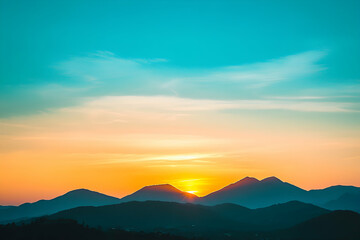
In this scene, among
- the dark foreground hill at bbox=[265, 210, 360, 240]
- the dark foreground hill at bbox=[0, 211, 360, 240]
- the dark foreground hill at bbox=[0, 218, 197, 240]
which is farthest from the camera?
the dark foreground hill at bbox=[265, 210, 360, 240]

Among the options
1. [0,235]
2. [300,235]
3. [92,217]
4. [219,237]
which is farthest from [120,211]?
[0,235]

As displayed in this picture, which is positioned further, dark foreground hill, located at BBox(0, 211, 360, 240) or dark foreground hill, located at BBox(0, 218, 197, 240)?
dark foreground hill, located at BBox(0, 211, 360, 240)

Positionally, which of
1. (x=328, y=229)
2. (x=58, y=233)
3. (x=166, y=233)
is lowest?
(x=328, y=229)

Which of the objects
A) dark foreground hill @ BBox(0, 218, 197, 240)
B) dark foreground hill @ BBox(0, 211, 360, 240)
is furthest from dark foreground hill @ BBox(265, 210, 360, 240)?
dark foreground hill @ BBox(0, 218, 197, 240)

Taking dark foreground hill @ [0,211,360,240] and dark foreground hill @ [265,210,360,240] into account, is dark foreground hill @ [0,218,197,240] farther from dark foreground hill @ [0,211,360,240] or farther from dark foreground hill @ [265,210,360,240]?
dark foreground hill @ [265,210,360,240]

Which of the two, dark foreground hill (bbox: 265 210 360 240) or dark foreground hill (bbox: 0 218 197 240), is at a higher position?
dark foreground hill (bbox: 0 218 197 240)

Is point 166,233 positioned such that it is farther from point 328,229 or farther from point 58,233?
point 328,229

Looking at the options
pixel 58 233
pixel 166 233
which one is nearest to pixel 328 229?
pixel 166 233

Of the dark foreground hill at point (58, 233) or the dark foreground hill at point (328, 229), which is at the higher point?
the dark foreground hill at point (58, 233)

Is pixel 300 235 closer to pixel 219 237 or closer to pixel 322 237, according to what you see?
pixel 322 237

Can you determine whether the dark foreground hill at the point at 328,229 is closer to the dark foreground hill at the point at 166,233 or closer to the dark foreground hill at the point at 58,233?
the dark foreground hill at the point at 166,233

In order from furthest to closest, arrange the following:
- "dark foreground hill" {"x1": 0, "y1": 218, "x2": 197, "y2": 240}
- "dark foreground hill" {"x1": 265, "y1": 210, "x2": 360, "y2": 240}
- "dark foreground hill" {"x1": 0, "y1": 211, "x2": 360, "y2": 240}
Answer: "dark foreground hill" {"x1": 265, "y1": 210, "x2": 360, "y2": 240} → "dark foreground hill" {"x1": 0, "y1": 211, "x2": 360, "y2": 240} → "dark foreground hill" {"x1": 0, "y1": 218, "x2": 197, "y2": 240}

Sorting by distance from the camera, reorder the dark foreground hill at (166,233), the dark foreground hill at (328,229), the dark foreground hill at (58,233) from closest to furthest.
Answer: the dark foreground hill at (58,233), the dark foreground hill at (166,233), the dark foreground hill at (328,229)

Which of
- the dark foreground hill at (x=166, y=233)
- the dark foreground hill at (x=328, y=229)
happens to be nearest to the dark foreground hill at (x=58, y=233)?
the dark foreground hill at (x=166, y=233)
